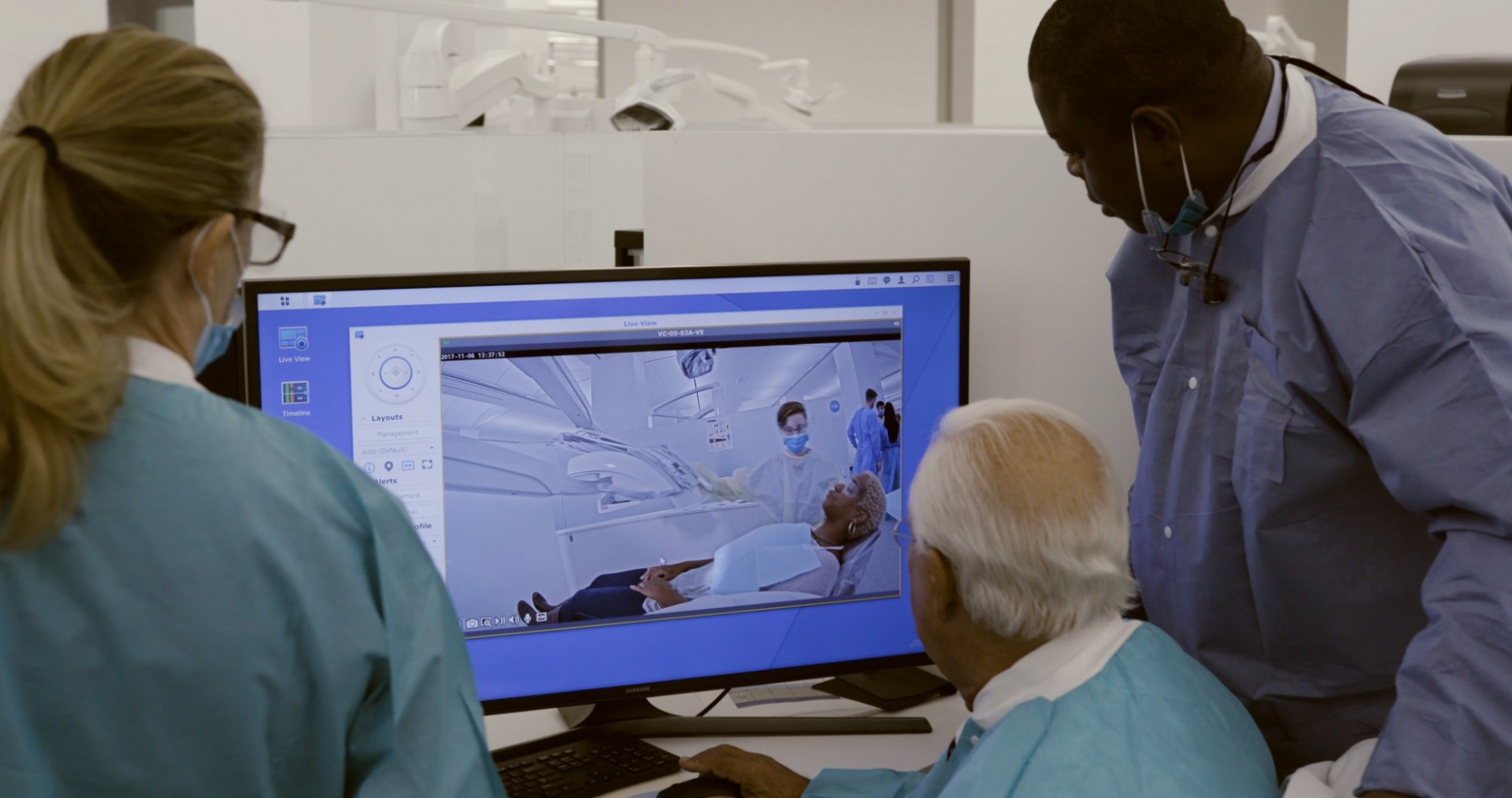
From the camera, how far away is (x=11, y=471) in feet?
2.54

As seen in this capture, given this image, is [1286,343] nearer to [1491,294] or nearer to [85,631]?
[1491,294]

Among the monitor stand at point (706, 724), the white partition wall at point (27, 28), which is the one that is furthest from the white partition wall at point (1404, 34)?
the white partition wall at point (27, 28)

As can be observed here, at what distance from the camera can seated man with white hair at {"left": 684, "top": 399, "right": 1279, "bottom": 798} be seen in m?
1.06

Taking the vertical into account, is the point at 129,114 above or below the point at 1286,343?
above

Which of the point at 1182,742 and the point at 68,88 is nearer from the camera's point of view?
the point at 68,88

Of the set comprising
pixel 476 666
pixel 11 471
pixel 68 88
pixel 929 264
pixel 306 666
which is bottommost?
pixel 476 666

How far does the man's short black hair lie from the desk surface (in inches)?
28.3

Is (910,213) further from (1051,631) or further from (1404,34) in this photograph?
(1404,34)

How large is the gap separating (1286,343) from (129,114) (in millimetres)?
937

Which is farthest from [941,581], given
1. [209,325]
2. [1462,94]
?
[1462,94]

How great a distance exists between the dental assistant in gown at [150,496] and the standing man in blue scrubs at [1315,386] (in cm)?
74

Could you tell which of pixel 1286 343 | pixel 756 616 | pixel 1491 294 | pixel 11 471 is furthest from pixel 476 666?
pixel 1491 294

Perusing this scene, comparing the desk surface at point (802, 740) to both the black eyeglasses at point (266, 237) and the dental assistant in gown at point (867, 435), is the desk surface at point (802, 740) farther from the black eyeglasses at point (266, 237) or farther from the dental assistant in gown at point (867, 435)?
the black eyeglasses at point (266, 237)

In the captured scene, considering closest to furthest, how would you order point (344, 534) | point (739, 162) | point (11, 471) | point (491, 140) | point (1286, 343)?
point (11, 471) → point (344, 534) → point (1286, 343) → point (739, 162) → point (491, 140)
